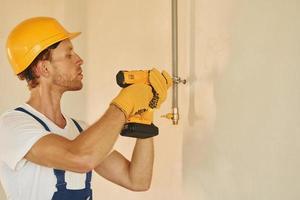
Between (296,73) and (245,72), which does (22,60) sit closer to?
(245,72)

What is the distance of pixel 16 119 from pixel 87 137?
267mm

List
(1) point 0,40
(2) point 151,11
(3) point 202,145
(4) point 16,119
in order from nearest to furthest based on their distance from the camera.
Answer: (4) point 16,119, (3) point 202,145, (2) point 151,11, (1) point 0,40

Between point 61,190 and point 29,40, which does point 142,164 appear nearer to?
point 61,190

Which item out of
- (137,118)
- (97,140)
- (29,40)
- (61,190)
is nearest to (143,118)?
(137,118)

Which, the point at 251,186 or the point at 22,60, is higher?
the point at 22,60

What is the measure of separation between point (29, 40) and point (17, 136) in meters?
0.34

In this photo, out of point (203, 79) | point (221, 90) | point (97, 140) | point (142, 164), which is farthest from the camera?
point (142, 164)

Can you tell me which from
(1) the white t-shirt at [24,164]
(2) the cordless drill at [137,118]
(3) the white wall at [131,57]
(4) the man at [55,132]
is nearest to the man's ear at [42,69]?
(4) the man at [55,132]

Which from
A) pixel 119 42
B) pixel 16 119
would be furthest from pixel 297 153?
pixel 119 42

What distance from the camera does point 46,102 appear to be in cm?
142

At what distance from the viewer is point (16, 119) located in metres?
1.24

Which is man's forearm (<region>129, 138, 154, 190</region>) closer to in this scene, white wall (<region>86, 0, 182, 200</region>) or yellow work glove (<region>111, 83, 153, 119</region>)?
white wall (<region>86, 0, 182, 200</region>)

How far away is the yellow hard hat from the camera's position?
53.0 inches

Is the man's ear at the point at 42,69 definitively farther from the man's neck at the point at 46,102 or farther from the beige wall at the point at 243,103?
the beige wall at the point at 243,103
